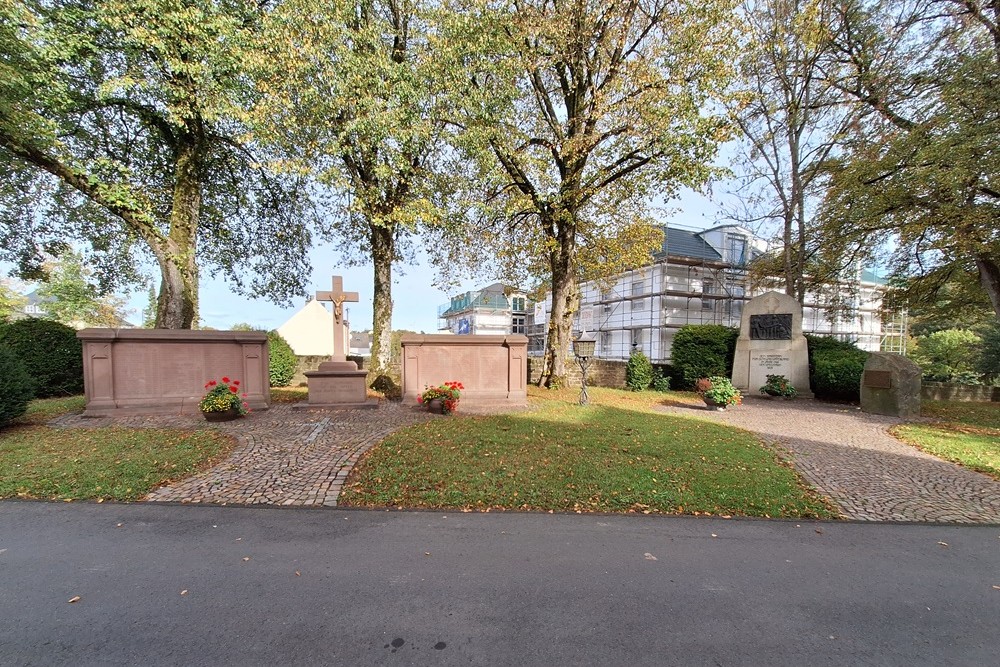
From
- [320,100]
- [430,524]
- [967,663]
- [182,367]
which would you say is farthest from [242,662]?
[320,100]

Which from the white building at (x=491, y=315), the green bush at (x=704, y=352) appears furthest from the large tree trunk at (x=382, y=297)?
the white building at (x=491, y=315)

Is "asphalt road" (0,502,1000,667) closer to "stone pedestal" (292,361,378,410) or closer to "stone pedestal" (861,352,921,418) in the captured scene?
"stone pedestal" (292,361,378,410)

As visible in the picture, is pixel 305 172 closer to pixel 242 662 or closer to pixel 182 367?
pixel 182 367

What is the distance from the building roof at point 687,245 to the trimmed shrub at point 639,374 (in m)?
14.6

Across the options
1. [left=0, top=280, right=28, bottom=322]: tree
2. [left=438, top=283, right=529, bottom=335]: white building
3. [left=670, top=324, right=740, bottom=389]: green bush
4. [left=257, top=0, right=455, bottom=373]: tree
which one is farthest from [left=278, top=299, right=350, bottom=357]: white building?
[left=670, top=324, right=740, bottom=389]: green bush

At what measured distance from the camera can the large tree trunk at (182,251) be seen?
11500 mm

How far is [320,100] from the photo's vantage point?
33.8 ft

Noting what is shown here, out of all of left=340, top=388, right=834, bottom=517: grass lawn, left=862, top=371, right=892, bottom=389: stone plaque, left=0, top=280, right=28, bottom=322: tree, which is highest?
left=0, top=280, right=28, bottom=322: tree

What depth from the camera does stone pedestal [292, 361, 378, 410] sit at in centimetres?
1000

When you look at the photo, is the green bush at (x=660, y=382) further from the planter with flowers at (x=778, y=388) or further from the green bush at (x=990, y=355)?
the green bush at (x=990, y=355)

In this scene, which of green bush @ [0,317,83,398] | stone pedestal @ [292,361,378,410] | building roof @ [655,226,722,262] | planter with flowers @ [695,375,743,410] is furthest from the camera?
building roof @ [655,226,722,262]

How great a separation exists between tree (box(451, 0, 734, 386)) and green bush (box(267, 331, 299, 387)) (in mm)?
9071

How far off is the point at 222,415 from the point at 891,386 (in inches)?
636

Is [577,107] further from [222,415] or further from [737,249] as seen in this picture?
[737,249]
